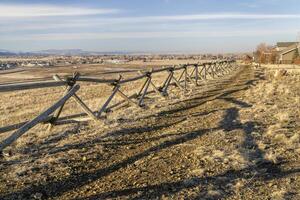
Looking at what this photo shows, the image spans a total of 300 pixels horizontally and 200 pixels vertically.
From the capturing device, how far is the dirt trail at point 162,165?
7.01 metres

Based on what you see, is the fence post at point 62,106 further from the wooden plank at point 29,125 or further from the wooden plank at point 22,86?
the wooden plank at point 22,86

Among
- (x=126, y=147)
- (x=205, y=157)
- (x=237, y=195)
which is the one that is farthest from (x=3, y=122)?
(x=237, y=195)

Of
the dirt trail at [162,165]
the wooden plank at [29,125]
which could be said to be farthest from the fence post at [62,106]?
the dirt trail at [162,165]

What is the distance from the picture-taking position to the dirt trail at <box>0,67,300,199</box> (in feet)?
23.0

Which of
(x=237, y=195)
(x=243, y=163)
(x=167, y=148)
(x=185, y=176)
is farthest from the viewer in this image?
(x=167, y=148)

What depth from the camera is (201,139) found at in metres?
10.6

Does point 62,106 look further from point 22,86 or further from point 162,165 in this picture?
point 162,165

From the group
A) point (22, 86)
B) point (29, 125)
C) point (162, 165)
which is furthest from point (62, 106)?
point (162, 165)

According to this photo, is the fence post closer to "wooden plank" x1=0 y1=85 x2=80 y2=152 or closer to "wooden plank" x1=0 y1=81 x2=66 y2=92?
"wooden plank" x1=0 y1=85 x2=80 y2=152

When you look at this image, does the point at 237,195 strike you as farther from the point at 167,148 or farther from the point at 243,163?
the point at 167,148

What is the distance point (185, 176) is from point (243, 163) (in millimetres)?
1278

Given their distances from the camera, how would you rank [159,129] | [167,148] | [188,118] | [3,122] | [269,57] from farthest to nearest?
[269,57], [3,122], [188,118], [159,129], [167,148]

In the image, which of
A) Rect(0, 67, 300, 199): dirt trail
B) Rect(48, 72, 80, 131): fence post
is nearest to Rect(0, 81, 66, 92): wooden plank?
Rect(48, 72, 80, 131): fence post

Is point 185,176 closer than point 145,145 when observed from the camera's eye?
Yes
